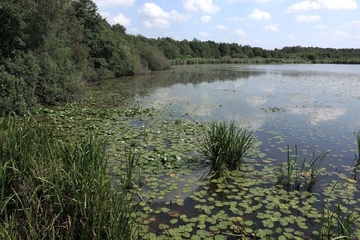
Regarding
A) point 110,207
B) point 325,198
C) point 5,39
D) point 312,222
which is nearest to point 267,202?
point 312,222

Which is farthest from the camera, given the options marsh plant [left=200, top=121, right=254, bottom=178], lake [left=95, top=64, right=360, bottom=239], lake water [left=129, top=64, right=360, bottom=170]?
lake water [left=129, top=64, right=360, bottom=170]

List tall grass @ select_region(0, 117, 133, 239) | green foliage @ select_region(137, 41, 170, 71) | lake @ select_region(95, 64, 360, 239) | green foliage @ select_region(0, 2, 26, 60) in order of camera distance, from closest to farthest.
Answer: tall grass @ select_region(0, 117, 133, 239) → lake @ select_region(95, 64, 360, 239) → green foliage @ select_region(0, 2, 26, 60) → green foliage @ select_region(137, 41, 170, 71)

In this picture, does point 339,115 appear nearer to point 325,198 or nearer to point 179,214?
point 325,198

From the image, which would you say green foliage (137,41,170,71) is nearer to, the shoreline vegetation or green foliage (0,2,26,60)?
the shoreline vegetation

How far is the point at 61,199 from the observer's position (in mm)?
3217

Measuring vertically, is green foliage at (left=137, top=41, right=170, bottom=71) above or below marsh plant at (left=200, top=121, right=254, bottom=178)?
above

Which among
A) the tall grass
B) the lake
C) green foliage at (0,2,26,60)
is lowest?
the lake

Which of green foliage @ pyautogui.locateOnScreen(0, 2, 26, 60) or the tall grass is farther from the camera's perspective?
green foliage @ pyautogui.locateOnScreen(0, 2, 26, 60)

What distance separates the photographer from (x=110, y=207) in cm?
316

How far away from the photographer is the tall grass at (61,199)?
2.90m

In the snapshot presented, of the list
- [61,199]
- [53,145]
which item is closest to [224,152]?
[53,145]

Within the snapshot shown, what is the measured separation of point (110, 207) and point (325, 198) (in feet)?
11.9

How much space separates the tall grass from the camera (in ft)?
9.50

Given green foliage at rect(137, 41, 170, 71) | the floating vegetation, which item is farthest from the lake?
green foliage at rect(137, 41, 170, 71)
